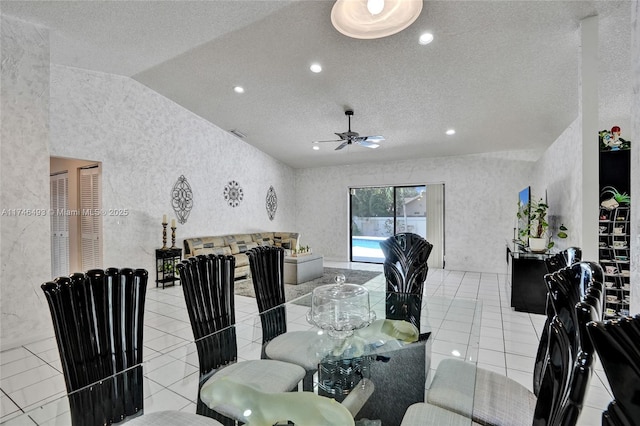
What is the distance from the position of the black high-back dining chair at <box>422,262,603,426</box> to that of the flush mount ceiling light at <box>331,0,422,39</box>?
2.19 m

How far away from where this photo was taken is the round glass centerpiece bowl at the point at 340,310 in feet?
5.80

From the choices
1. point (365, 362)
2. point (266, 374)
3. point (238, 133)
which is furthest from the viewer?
point (238, 133)

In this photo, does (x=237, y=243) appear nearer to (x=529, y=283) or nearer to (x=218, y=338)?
(x=218, y=338)

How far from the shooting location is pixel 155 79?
4.69 metres

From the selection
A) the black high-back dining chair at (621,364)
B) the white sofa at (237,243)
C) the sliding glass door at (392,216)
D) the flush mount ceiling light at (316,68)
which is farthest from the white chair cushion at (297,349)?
the sliding glass door at (392,216)

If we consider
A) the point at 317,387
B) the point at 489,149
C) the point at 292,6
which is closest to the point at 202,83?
the point at 292,6

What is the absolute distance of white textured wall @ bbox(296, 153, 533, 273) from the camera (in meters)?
6.36

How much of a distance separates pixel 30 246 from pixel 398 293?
3698mm

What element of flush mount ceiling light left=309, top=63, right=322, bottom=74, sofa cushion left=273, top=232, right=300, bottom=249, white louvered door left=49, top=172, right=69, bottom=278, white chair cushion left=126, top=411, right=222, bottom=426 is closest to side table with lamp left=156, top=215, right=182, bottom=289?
white louvered door left=49, top=172, right=69, bottom=278

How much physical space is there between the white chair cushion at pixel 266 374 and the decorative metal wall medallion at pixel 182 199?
15.3 feet

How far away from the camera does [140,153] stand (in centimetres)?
505

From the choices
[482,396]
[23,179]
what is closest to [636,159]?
[482,396]

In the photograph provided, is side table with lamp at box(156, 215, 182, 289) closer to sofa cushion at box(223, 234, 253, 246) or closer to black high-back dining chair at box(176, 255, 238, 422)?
sofa cushion at box(223, 234, 253, 246)

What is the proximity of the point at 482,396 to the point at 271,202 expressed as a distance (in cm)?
693
